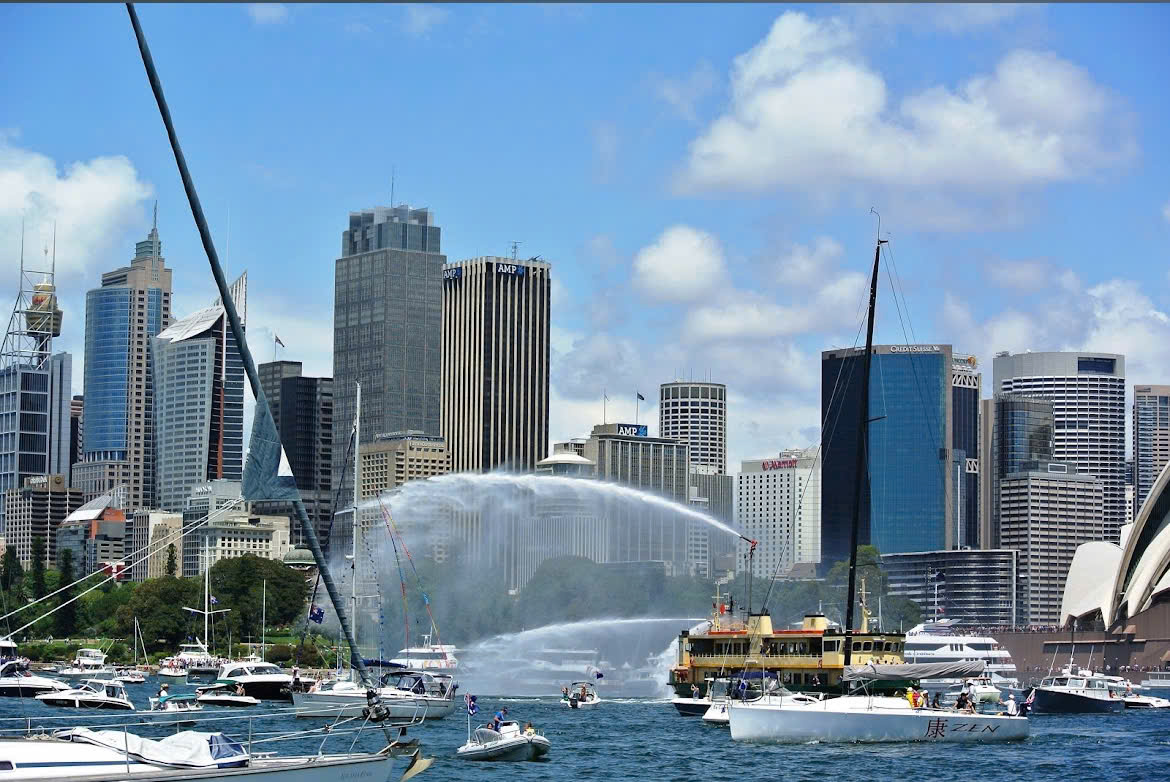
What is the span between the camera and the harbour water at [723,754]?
6856cm

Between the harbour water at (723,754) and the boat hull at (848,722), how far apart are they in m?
0.53

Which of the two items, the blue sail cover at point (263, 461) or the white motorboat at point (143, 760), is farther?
the blue sail cover at point (263, 461)

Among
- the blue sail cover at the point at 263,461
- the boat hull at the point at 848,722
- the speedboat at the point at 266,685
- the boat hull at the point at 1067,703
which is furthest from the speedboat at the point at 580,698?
the blue sail cover at the point at 263,461

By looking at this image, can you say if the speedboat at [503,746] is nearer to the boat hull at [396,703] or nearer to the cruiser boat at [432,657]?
the boat hull at [396,703]

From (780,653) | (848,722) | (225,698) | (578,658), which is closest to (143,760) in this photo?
(848,722)

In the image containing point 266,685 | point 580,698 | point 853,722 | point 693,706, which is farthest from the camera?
point 266,685

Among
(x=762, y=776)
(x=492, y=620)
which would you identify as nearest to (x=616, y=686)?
(x=492, y=620)

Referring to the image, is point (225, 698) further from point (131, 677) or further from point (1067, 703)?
point (131, 677)

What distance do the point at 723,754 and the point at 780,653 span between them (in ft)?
118

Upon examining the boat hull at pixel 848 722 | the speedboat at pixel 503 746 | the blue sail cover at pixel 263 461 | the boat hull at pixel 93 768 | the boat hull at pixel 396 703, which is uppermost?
the blue sail cover at pixel 263 461

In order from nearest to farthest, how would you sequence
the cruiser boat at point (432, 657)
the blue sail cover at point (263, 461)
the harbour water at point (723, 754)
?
the blue sail cover at point (263, 461) → the harbour water at point (723, 754) → the cruiser boat at point (432, 657)

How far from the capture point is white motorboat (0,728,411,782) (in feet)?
136

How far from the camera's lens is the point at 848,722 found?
75.9 metres

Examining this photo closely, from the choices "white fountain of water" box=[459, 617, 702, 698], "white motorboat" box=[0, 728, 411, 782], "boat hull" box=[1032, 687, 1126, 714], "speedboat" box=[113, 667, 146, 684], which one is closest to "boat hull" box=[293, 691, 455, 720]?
"boat hull" box=[1032, 687, 1126, 714]
